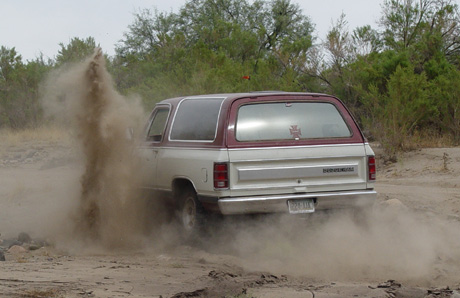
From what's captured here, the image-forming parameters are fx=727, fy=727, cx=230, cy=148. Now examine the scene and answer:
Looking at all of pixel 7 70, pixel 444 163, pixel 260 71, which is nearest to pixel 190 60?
pixel 260 71

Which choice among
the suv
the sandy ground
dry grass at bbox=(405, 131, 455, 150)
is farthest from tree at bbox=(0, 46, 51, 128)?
the suv

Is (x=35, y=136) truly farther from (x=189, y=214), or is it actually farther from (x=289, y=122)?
(x=289, y=122)

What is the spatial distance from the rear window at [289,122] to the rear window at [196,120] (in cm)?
37

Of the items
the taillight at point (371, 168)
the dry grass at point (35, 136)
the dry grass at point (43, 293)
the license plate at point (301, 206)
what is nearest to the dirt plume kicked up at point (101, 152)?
the license plate at point (301, 206)

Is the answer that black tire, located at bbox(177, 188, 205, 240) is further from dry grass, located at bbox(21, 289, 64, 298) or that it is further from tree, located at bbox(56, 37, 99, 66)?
tree, located at bbox(56, 37, 99, 66)

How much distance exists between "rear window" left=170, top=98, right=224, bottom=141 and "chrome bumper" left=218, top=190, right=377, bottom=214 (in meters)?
0.85

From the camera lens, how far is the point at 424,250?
8.29 m

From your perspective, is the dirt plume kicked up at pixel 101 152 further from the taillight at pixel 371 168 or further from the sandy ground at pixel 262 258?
the taillight at pixel 371 168

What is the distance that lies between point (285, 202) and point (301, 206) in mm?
229

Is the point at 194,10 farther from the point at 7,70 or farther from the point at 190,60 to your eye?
the point at 190,60

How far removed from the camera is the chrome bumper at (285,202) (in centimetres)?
793

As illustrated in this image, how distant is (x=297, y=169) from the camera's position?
8164 mm

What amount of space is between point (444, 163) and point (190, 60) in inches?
531

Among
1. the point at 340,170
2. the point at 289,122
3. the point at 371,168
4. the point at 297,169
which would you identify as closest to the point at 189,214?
the point at 297,169
